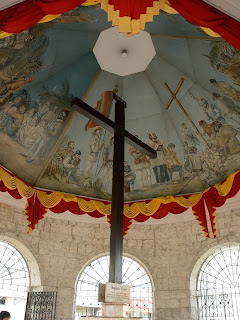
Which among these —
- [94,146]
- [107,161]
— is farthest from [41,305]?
[94,146]

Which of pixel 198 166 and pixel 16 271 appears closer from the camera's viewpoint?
pixel 16 271

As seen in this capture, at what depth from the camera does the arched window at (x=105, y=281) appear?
437 inches

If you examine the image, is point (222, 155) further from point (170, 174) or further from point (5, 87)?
point (5, 87)

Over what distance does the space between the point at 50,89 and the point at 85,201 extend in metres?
4.11

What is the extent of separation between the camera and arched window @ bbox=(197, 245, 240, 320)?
1002cm

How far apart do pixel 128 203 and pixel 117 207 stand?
219 inches

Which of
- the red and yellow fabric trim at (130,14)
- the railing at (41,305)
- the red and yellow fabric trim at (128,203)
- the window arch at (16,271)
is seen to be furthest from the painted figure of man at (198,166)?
the red and yellow fabric trim at (130,14)

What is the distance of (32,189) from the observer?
36.1ft

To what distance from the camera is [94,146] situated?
40.0ft

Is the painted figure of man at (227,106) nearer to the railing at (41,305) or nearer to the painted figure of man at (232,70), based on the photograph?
the painted figure of man at (232,70)

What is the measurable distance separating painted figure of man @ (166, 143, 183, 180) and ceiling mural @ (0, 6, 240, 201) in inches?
1.5

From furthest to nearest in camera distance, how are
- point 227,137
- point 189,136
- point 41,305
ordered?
1. point 189,136
2. point 227,137
3. point 41,305

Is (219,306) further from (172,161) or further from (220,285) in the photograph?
(172,161)

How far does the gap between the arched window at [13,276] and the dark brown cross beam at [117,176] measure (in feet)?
19.4
